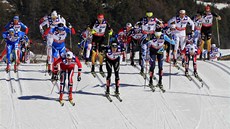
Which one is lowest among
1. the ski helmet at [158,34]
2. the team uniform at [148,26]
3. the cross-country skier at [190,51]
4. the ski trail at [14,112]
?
the ski trail at [14,112]

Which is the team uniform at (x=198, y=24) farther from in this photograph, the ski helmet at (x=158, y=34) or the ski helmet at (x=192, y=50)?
the ski helmet at (x=158, y=34)

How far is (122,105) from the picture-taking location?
60.1 ft

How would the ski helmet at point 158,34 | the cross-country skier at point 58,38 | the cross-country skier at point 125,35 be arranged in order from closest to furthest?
the ski helmet at point 158,34 → the cross-country skier at point 58,38 → the cross-country skier at point 125,35

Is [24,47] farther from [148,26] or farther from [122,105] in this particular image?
[122,105]

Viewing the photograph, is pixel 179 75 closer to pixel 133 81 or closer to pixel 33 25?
pixel 133 81

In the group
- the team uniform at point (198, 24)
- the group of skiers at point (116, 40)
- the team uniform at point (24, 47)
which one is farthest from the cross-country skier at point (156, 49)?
the team uniform at point (24, 47)

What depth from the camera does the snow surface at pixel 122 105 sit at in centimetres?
1659

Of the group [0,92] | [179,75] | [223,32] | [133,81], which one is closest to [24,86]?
[0,92]

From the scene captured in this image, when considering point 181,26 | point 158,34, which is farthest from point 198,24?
point 158,34

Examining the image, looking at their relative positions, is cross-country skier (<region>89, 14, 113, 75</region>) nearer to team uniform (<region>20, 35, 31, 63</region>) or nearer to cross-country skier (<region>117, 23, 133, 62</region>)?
cross-country skier (<region>117, 23, 133, 62</region>)

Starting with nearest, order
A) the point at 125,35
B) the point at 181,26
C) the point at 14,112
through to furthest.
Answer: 1. the point at 14,112
2. the point at 181,26
3. the point at 125,35

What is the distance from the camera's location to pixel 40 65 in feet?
80.4

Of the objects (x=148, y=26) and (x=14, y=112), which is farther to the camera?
(x=148, y=26)

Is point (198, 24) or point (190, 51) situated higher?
point (198, 24)
